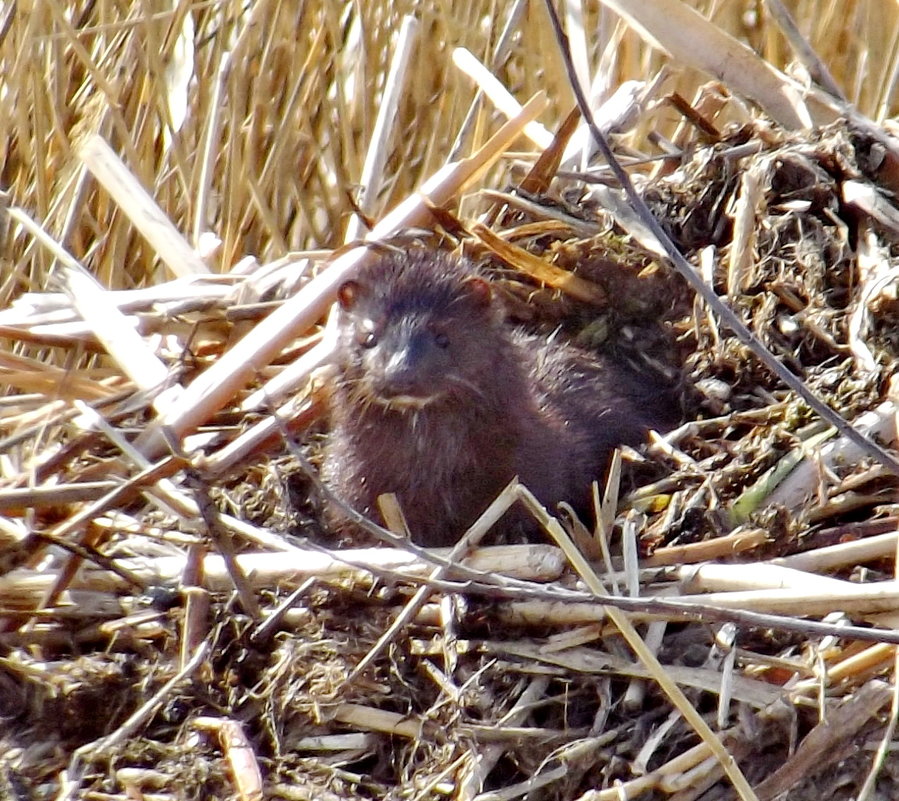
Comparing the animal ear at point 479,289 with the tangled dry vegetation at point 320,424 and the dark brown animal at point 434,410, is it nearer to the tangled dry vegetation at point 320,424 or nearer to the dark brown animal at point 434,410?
the dark brown animal at point 434,410

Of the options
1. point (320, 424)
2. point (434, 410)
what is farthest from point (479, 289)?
point (320, 424)

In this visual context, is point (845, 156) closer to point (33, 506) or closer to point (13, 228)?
point (33, 506)

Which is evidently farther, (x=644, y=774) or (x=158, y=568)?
(x=158, y=568)

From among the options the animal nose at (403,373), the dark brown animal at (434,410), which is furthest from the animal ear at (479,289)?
the animal nose at (403,373)

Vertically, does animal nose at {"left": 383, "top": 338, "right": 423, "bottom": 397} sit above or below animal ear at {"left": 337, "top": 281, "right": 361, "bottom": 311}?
below

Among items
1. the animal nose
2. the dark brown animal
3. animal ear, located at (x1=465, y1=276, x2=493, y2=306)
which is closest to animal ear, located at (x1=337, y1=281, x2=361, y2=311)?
the dark brown animal

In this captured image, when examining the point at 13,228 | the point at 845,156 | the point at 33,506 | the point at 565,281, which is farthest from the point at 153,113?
the point at 845,156

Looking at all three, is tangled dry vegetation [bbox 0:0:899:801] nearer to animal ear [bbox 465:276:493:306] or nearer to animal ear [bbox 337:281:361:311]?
animal ear [bbox 337:281:361:311]
